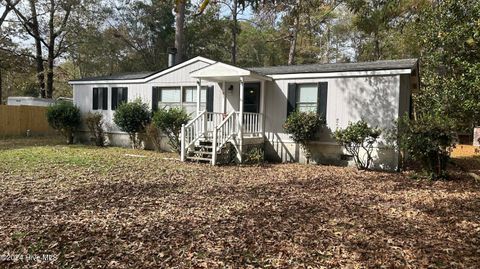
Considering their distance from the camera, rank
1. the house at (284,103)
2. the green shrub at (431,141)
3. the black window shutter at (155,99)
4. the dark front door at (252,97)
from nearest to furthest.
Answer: the green shrub at (431,141) < the house at (284,103) < the dark front door at (252,97) < the black window shutter at (155,99)

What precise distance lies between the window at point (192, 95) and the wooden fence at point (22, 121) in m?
9.50

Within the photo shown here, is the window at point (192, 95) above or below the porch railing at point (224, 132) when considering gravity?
above

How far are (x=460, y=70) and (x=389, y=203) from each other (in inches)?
152

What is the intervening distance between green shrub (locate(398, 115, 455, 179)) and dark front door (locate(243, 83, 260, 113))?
178 inches

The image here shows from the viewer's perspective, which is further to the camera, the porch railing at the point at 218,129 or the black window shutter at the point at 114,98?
the black window shutter at the point at 114,98

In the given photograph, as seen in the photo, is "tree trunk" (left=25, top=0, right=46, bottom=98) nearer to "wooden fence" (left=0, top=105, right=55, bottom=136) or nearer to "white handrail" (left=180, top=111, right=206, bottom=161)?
"wooden fence" (left=0, top=105, right=55, bottom=136)

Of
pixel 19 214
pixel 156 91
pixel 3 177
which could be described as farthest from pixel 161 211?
pixel 156 91

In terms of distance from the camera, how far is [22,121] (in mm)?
18781

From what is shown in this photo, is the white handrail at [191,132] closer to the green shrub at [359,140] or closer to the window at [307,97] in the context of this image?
the window at [307,97]

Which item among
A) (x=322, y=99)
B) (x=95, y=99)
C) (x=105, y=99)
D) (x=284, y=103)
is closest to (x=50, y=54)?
(x=95, y=99)

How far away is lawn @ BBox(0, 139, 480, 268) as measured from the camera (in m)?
3.61

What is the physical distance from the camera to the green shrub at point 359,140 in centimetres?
926

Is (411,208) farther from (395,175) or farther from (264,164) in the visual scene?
(264,164)

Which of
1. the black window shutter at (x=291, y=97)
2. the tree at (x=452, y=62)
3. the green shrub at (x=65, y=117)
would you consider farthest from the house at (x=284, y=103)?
the green shrub at (x=65, y=117)
